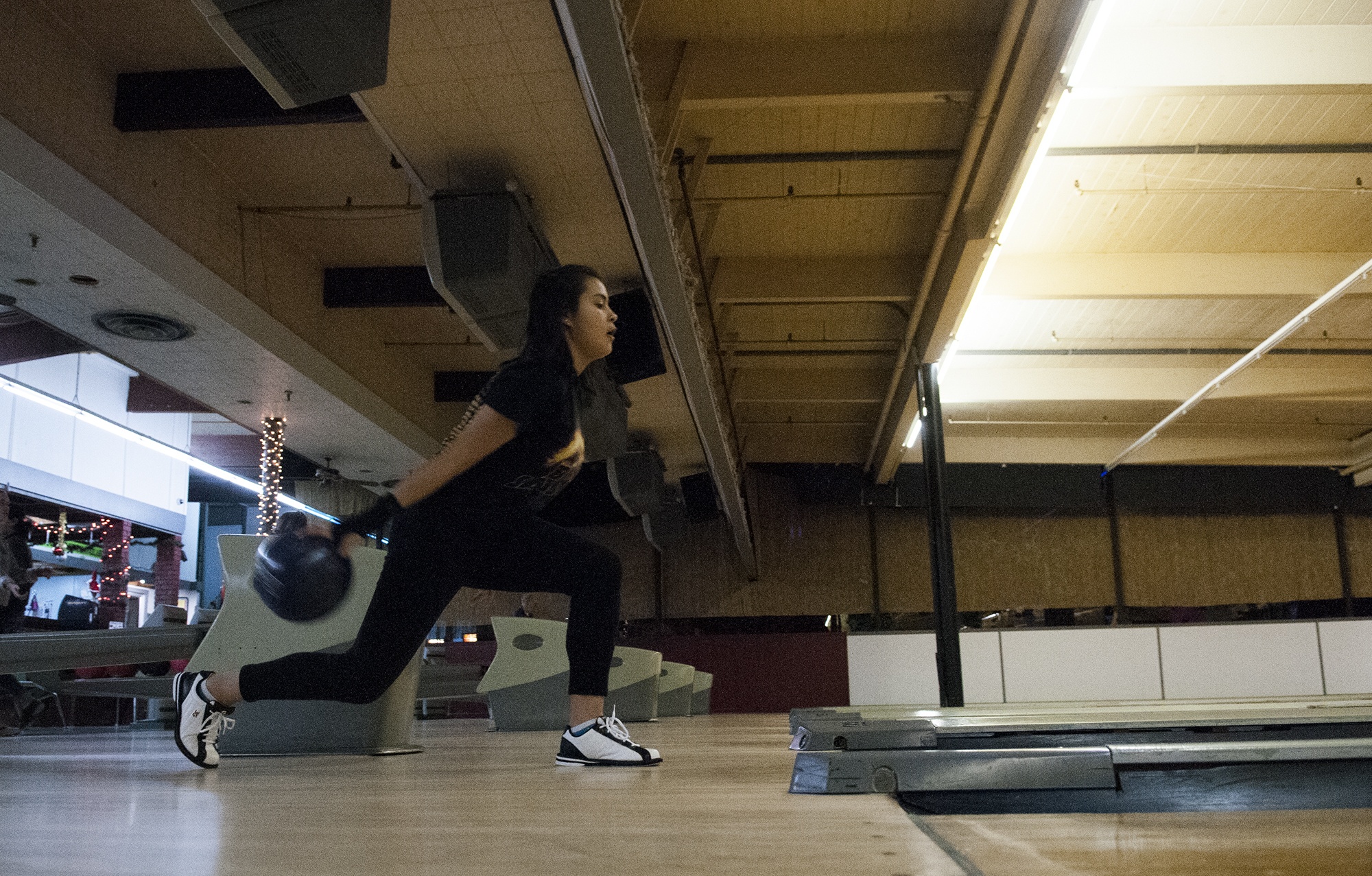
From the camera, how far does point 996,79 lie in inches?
238

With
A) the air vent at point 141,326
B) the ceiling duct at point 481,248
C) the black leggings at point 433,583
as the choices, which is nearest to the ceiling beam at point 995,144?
the ceiling duct at point 481,248

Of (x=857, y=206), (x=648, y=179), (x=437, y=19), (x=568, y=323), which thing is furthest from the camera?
(x=857, y=206)

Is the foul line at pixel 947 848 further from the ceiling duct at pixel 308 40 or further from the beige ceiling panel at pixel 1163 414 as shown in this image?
the beige ceiling panel at pixel 1163 414

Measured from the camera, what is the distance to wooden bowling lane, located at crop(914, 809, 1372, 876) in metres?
0.98

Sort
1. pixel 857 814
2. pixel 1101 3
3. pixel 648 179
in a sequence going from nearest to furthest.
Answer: pixel 857 814 → pixel 1101 3 → pixel 648 179

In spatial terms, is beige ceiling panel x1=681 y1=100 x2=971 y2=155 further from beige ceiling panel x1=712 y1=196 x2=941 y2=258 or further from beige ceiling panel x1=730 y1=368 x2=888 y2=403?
beige ceiling panel x1=730 y1=368 x2=888 y2=403

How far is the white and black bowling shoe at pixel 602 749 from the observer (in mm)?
3043

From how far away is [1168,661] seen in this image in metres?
14.0

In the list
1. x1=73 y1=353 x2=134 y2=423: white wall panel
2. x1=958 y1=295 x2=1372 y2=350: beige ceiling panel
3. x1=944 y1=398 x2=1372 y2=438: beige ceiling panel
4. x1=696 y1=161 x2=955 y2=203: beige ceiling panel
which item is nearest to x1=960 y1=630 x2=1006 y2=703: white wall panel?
x1=944 y1=398 x2=1372 y2=438: beige ceiling panel

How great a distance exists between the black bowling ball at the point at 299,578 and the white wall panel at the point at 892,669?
43.3 feet

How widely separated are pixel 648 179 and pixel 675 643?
40.6ft

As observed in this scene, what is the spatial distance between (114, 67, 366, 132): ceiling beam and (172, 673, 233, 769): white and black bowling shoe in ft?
10.8

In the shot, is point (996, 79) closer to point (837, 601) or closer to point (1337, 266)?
point (1337, 266)

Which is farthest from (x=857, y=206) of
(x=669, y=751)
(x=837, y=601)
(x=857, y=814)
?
(x=837, y=601)
